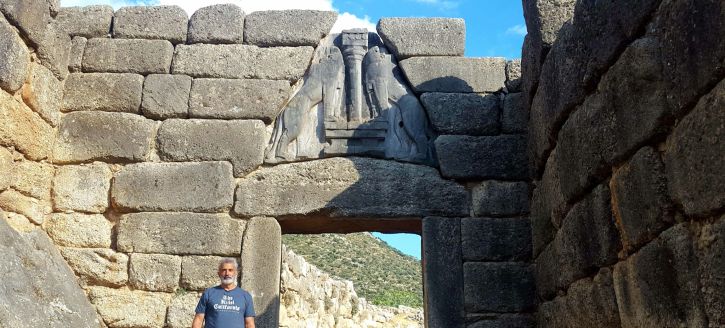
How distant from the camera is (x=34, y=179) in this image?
5172 millimetres

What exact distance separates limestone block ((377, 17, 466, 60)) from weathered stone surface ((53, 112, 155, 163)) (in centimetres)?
212

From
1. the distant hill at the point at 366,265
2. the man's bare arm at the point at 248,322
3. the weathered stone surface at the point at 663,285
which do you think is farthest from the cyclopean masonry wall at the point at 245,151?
the distant hill at the point at 366,265

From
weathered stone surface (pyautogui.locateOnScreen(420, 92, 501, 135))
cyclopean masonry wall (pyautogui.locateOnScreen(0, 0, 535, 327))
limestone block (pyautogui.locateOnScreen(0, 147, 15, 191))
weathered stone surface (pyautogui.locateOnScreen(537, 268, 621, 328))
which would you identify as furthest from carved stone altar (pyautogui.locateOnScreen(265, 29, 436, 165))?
limestone block (pyautogui.locateOnScreen(0, 147, 15, 191))

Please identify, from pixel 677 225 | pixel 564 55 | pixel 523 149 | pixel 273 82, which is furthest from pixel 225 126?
pixel 677 225

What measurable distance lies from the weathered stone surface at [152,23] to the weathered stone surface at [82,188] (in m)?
1.18

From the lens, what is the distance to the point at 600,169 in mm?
3404

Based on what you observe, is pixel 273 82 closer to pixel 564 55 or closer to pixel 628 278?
pixel 564 55

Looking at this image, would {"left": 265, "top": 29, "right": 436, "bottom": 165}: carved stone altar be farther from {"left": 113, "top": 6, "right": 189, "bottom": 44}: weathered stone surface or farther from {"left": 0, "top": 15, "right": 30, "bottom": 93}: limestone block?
{"left": 0, "top": 15, "right": 30, "bottom": 93}: limestone block

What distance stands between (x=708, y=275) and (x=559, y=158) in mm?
1887

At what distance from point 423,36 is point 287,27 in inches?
45.7

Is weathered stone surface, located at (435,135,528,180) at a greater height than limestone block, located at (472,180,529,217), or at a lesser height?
greater

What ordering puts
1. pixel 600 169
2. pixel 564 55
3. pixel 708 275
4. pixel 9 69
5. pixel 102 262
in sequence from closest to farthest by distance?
1. pixel 708 275
2. pixel 600 169
3. pixel 564 55
4. pixel 9 69
5. pixel 102 262

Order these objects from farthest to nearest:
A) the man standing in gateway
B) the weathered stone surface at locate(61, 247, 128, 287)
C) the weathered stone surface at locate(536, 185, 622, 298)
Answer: the weathered stone surface at locate(61, 247, 128, 287)
the man standing in gateway
the weathered stone surface at locate(536, 185, 622, 298)

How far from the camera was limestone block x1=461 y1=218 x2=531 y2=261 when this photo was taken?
5.22 m
